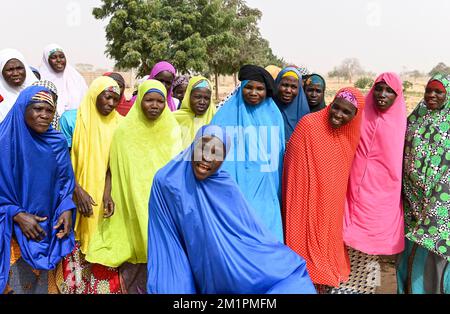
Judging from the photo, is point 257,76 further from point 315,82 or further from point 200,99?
point 315,82

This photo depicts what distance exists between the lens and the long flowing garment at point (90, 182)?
12.5ft

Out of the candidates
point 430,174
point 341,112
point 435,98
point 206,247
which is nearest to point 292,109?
point 341,112

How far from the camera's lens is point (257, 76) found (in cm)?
398

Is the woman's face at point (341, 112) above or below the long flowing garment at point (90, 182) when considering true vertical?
above

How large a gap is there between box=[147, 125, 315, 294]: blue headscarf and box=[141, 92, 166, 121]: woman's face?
1.07m

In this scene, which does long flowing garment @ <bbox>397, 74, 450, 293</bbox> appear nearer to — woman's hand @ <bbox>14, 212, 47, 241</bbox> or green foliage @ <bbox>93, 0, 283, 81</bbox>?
woman's hand @ <bbox>14, 212, 47, 241</bbox>

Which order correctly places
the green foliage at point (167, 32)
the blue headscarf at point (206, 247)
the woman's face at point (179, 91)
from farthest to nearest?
the green foliage at point (167, 32) → the woman's face at point (179, 91) → the blue headscarf at point (206, 247)

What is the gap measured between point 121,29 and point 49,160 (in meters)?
17.9

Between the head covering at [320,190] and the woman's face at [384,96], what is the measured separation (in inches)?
10.1

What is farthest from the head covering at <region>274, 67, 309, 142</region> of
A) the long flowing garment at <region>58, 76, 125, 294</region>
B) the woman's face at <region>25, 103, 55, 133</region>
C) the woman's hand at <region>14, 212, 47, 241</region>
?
the woman's hand at <region>14, 212, 47, 241</region>

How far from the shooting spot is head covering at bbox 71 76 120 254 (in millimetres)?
3807

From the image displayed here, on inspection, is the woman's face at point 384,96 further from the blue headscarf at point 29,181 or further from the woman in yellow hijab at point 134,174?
the blue headscarf at point 29,181

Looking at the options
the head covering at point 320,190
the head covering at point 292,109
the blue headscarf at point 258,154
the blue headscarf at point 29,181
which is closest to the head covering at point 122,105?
the blue headscarf at point 258,154

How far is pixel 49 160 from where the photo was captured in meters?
3.31
